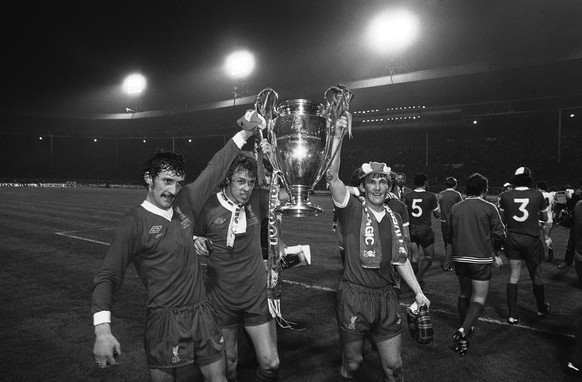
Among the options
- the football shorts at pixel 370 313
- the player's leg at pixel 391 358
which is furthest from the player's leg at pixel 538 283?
the player's leg at pixel 391 358

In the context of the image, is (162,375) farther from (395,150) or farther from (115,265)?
(395,150)

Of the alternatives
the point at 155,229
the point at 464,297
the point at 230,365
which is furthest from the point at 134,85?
the point at 155,229

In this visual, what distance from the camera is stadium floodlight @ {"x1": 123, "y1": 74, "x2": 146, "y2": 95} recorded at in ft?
A: 130

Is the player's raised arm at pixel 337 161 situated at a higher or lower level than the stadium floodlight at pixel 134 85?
lower

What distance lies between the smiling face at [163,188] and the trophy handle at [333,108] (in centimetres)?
86

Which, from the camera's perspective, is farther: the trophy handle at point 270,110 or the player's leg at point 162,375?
the trophy handle at point 270,110

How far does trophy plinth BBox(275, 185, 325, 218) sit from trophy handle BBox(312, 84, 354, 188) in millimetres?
111

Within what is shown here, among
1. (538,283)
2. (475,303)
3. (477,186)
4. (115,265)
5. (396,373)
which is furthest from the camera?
(538,283)

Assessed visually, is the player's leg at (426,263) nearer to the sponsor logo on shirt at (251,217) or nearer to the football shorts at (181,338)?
the sponsor logo on shirt at (251,217)

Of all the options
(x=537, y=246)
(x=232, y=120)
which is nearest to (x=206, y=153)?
(x=232, y=120)

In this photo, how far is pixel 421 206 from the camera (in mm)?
6785

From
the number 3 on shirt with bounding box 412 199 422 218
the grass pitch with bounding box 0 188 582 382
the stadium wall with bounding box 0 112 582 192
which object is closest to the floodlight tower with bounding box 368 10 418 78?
the stadium wall with bounding box 0 112 582 192

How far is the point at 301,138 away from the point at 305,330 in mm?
2990

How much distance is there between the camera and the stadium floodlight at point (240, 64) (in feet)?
97.2
